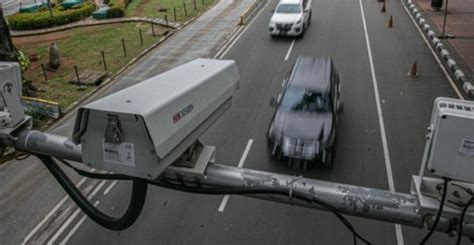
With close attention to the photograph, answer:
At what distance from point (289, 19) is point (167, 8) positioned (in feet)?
37.9

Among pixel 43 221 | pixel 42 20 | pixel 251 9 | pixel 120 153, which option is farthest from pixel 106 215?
pixel 42 20

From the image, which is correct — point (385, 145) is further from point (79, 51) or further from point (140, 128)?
point (79, 51)

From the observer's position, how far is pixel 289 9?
20.1 meters

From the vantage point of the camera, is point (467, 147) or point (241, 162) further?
point (241, 162)

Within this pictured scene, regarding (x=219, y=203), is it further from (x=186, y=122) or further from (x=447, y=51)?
(x=447, y=51)

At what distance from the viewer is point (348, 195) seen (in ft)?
7.07

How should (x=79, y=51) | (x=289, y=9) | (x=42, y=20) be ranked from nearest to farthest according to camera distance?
(x=289, y=9)
(x=79, y=51)
(x=42, y=20)

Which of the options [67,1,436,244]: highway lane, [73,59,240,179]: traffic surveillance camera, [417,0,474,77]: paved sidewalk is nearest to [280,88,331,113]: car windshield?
[67,1,436,244]: highway lane

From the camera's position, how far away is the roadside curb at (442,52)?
13156 millimetres

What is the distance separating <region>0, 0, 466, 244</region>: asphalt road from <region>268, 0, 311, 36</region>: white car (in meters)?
0.48

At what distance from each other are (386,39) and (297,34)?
4459mm

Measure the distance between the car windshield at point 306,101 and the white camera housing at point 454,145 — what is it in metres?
7.59

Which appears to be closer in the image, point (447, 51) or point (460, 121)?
point (460, 121)

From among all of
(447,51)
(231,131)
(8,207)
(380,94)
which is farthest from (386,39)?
(8,207)
